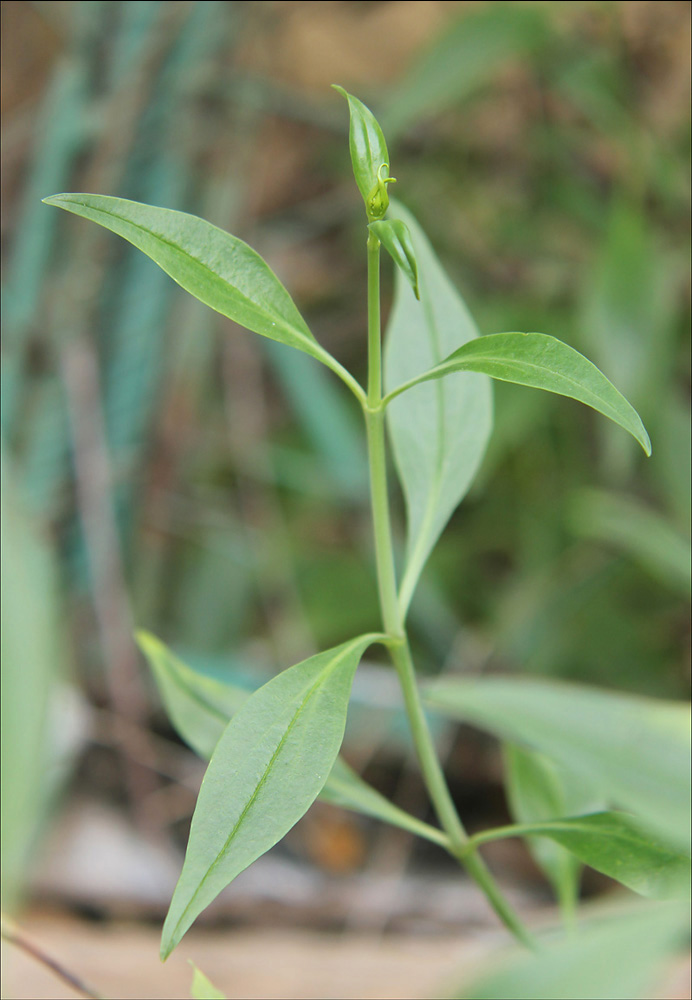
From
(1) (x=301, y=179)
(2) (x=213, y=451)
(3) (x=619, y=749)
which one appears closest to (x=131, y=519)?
(2) (x=213, y=451)

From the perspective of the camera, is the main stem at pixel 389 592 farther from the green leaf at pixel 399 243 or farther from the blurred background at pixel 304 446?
the blurred background at pixel 304 446

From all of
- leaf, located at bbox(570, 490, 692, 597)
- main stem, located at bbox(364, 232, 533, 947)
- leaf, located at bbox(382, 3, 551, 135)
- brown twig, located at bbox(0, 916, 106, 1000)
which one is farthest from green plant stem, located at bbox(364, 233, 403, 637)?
leaf, located at bbox(382, 3, 551, 135)

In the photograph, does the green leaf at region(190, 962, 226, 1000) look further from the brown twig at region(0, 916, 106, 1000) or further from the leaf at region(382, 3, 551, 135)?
the leaf at region(382, 3, 551, 135)

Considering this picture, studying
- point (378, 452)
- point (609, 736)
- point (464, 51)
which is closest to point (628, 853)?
point (609, 736)

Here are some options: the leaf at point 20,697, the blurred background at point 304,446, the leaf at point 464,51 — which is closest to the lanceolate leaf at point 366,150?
the leaf at point 20,697

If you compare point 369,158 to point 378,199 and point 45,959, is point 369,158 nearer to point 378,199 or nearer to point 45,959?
point 378,199

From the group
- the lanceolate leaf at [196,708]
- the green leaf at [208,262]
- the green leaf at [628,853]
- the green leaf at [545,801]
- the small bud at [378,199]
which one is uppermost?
the small bud at [378,199]

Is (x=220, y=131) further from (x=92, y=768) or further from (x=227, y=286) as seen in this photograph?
(x=227, y=286)

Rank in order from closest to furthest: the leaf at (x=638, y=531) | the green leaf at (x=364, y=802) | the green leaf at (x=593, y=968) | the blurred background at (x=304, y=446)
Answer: the green leaf at (x=593, y=968), the green leaf at (x=364, y=802), the leaf at (x=638, y=531), the blurred background at (x=304, y=446)
